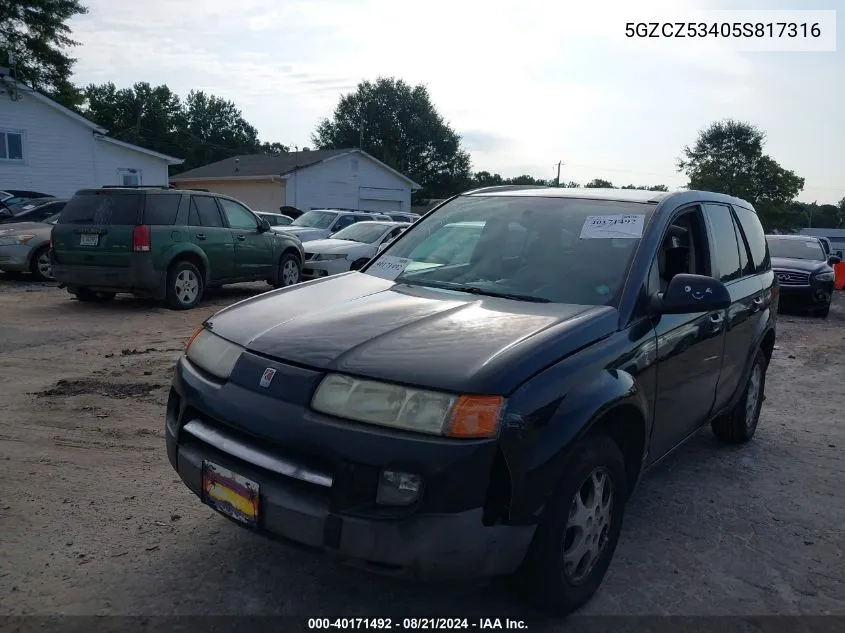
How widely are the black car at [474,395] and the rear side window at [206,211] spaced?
7.26m

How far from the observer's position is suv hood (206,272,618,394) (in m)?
2.51

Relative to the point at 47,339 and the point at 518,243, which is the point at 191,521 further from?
the point at 47,339

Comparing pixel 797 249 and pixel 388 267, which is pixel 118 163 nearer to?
pixel 797 249

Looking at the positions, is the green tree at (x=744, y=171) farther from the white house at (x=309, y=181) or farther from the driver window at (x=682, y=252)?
the driver window at (x=682, y=252)

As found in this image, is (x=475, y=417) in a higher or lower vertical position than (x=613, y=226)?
lower

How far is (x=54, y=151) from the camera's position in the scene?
2653 cm

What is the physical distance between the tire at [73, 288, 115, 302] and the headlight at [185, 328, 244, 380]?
7.94 m

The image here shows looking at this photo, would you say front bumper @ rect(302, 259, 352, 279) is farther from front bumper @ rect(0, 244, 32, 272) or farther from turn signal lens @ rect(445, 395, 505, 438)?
turn signal lens @ rect(445, 395, 505, 438)

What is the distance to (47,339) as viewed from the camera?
7.76 m

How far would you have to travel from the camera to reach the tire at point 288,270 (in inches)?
481

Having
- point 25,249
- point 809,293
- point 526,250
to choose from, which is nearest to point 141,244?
point 25,249

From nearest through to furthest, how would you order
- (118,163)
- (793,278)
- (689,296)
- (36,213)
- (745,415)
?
1. (689,296)
2. (745,415)
3. (793,278)
4. (36,213)
5. (118,163)

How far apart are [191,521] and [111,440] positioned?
1425 mm

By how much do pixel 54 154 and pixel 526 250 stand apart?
27.7 metres
